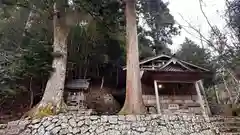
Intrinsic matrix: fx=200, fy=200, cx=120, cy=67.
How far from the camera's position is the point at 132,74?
8555 mm

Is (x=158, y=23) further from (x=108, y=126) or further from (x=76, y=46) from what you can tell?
(x=108, y=126)

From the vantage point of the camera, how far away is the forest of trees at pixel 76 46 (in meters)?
8.84

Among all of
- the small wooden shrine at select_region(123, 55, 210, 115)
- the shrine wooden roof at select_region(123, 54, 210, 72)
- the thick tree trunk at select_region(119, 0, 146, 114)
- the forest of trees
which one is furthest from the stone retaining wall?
the shrine wooden roof at select_region(123, 54, 210, 72)

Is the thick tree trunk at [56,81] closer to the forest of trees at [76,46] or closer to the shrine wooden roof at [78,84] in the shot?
the forest of trees at [76,46]

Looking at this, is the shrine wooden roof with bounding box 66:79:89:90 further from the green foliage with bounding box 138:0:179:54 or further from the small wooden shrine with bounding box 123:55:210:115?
the green foliage with bounding box 138:0:179:54

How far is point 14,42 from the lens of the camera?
12586mm

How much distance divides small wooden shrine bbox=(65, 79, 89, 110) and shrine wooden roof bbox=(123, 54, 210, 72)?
9.71 feet

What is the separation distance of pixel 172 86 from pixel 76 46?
6.95 m

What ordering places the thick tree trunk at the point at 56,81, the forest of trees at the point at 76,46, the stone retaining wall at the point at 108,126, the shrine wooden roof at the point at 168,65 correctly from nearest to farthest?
the stone retaining wall at the point at 108,126
the thick tree trunk at the point at 56,81
the forest of trees at the point at 76,46
the shrine wooden roof at the point at 168,65

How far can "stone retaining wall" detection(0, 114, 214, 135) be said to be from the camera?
6.89 m

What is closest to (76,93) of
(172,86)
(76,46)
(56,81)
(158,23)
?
(76,46)

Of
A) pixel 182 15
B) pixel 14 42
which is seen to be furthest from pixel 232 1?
pixel 14 42

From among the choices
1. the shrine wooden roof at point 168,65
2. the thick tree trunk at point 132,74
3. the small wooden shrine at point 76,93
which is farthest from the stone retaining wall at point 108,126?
the small wooden shrine at point 76,93

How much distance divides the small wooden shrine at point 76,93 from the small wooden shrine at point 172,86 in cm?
378
